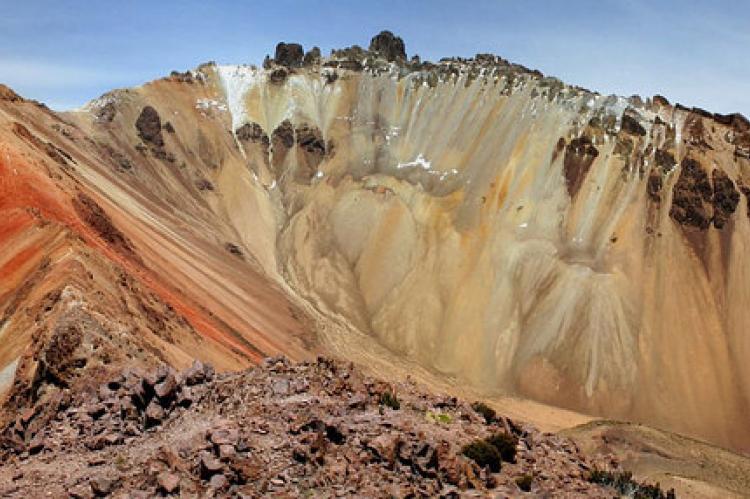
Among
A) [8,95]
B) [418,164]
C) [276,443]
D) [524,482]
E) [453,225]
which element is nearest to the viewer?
[524,482]

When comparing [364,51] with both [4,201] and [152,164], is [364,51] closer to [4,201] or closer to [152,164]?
[152,164]

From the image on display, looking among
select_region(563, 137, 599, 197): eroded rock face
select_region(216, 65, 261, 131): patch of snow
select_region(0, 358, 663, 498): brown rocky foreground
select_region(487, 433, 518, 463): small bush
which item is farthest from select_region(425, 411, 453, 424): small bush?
select_region(216, 65, 261, 131): patch of snow

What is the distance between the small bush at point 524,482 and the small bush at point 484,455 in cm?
45

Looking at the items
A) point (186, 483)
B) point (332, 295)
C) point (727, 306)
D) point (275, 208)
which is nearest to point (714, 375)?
point (727, 306)

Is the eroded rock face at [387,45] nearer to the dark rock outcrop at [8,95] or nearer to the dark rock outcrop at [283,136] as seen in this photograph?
the dark rock outcrop at [283,136]

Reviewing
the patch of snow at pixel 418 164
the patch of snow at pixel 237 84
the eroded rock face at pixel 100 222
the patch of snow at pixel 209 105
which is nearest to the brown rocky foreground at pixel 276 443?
the eroded rock face at pixel 100 222

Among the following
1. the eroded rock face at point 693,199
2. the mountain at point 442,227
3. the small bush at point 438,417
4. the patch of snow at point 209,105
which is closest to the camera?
the small bush at point 438,417

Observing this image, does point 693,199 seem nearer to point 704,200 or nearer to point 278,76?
point 704,200

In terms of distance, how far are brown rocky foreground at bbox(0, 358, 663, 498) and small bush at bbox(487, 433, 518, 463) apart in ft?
0.26

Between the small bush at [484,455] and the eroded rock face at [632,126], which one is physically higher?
the eroded rock face at [632,126]

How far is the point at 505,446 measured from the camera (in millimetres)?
13875

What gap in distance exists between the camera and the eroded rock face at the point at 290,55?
103 metres

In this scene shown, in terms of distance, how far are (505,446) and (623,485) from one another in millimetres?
2237

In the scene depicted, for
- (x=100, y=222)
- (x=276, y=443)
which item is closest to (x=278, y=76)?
(x=100, y=222)
